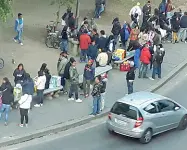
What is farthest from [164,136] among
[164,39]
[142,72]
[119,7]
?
[119,7]

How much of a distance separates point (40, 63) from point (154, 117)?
8.43 meters

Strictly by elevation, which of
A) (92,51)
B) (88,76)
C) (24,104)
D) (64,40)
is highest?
(64,40)

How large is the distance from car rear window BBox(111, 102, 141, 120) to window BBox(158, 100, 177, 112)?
46.9 inches

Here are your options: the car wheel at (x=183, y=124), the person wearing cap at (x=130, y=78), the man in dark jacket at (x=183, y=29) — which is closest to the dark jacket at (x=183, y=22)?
the man in dark jacket at (x=183, y=29)

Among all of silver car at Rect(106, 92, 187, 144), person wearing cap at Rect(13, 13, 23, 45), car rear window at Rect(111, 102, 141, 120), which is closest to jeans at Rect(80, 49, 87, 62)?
person wearing cap at Rect(13, 13, 23, 45)

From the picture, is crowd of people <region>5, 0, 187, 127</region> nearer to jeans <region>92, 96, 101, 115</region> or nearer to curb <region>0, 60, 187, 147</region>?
jeans <region>92, 96, 101, 115</region>

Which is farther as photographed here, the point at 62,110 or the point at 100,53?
the point at 100,53

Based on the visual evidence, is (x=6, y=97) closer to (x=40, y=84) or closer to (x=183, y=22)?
(x=40, y=84)

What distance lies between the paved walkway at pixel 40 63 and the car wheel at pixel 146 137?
300cm

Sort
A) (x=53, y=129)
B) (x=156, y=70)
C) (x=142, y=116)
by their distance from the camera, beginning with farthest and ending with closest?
(x=156, y=70) → (x=53, y=129) → (x=142, y=116)

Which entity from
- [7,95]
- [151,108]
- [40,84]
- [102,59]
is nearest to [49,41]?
[102,59]

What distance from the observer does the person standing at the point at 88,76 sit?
22.8 m

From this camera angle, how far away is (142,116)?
63.4 ft

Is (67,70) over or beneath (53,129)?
over
